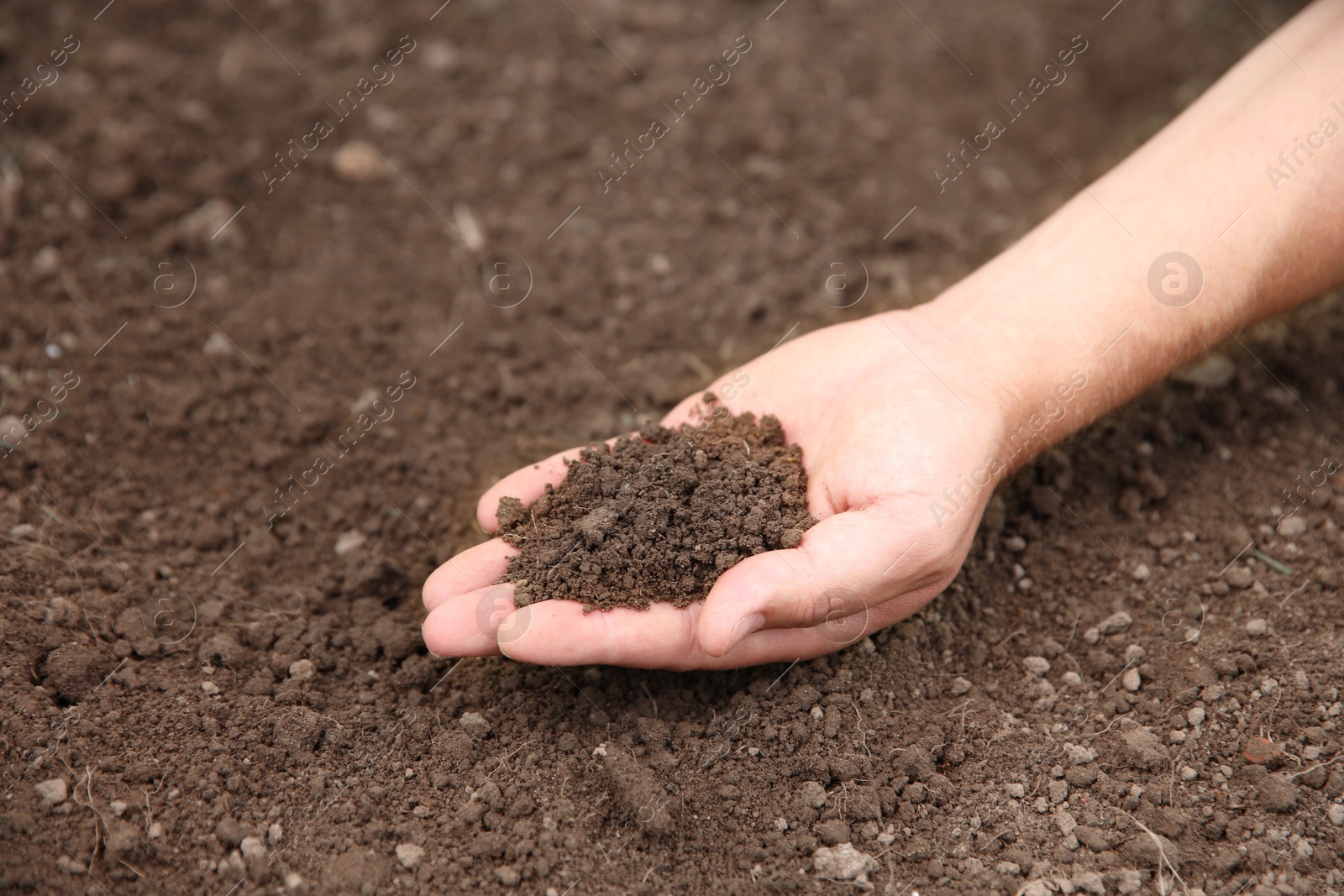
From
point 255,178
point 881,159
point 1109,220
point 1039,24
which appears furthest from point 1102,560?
point 255,178

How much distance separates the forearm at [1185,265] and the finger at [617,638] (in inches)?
36.2

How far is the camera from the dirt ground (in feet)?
6.46

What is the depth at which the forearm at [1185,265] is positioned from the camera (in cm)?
240

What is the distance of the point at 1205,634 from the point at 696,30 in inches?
120

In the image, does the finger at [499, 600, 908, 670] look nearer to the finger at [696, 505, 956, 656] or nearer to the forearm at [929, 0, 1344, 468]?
the finger at [696, 505, 956, 656]

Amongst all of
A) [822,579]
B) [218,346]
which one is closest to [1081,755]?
[822,579]

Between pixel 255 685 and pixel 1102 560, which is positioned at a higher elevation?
pixel 255 685

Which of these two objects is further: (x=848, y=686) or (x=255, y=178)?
(x=255, y=178)

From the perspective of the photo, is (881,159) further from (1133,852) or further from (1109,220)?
(1133,852)

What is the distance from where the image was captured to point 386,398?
9.69 ft

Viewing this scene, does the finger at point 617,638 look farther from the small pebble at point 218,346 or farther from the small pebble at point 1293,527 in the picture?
the small pebble at point 218,346

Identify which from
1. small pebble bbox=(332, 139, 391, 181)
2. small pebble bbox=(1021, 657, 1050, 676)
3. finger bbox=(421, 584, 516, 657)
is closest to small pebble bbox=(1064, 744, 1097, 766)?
small pebble bbox=(1021, 657, 1050, 676)

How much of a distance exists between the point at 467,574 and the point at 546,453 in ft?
2.35

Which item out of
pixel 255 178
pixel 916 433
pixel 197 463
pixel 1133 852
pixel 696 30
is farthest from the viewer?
pixel 696 30
